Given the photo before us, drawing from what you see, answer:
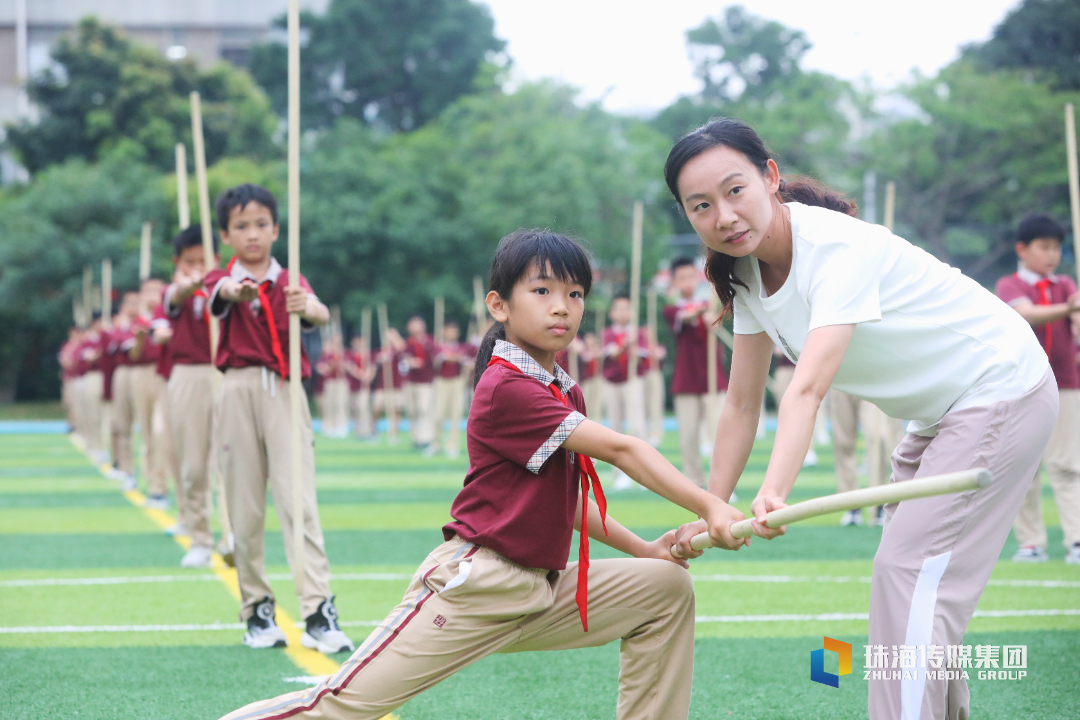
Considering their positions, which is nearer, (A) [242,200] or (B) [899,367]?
(B) [899,367]

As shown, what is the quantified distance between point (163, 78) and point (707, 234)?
37.4 metres

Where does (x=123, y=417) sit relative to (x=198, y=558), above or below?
above

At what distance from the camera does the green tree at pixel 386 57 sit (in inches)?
1694

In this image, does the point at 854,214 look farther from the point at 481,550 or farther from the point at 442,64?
the point at 442,64

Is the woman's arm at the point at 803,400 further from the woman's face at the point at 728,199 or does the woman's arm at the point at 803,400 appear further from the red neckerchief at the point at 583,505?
the red neckerchief at the point at 583,505

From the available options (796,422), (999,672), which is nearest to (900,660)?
(796,422)

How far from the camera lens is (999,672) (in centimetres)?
449

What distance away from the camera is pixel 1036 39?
33656mm

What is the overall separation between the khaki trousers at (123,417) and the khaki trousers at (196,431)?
446cm

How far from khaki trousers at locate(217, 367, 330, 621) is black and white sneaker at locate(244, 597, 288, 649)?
1.2 inches

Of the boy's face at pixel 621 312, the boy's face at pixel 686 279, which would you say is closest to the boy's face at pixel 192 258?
the boy's face at pixel 686 279

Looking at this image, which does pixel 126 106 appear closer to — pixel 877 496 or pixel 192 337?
pixel 192 337

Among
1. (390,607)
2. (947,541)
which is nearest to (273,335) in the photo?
(390,607)

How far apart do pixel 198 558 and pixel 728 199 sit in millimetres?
5574
